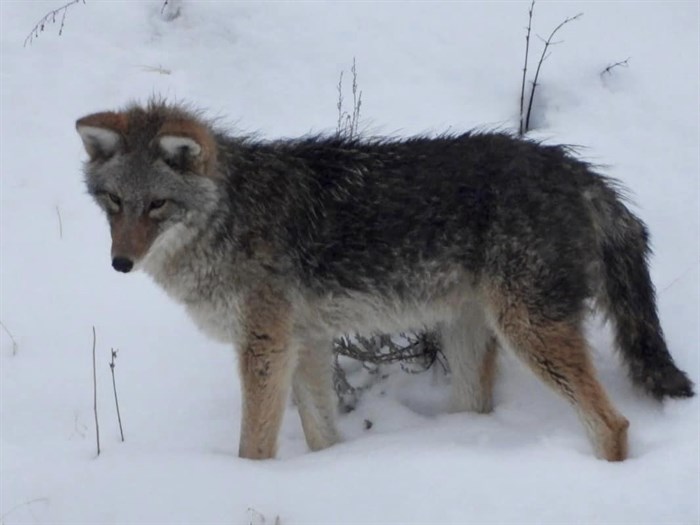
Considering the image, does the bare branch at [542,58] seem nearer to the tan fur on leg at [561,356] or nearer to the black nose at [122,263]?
the tan fur on leg at [561,356]

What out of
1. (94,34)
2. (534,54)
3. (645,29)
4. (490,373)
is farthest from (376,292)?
(94,34)

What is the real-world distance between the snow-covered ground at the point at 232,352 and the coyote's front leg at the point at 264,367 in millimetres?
218

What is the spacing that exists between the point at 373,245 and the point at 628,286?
1.48m

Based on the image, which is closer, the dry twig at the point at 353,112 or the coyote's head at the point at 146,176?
the coyote's head at the point at 146,176

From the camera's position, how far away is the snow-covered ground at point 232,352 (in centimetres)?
538

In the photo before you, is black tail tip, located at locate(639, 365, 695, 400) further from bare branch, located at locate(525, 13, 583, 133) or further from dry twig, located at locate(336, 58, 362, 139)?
bare branch, located at locate(525, 13, 583, 133)

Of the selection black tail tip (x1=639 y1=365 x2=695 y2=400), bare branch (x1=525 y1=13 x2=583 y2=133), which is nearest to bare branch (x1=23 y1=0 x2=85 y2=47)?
bare branch (x1=525 y1=13 x2=583 y2=133)

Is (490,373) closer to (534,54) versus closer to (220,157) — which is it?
(220,157)

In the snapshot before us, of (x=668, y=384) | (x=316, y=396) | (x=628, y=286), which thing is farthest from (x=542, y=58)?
(x=316, y=396)

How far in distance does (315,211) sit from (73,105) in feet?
13.3

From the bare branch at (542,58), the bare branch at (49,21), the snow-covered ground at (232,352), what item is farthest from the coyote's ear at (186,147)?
the bare branch at (49,21)

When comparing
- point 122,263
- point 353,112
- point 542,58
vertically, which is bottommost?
point 122,263

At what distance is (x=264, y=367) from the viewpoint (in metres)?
5.98

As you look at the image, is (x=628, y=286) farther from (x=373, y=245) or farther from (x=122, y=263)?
(x=122, y=263)
